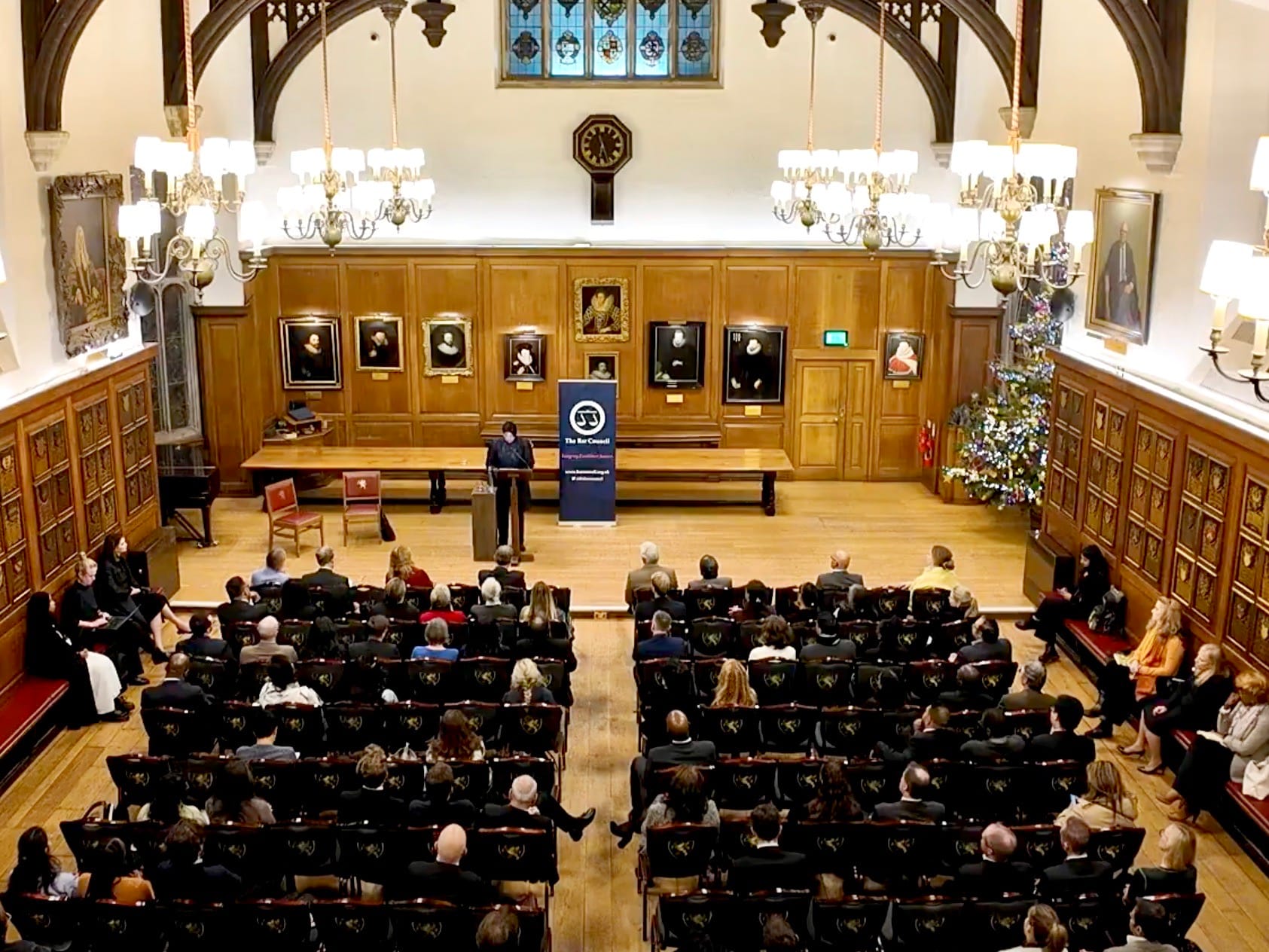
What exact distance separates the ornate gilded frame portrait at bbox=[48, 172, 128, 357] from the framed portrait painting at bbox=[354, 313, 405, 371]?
4.97 m

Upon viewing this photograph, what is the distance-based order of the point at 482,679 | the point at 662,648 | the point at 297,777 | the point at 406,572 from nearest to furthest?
the point at 297,777
the point at 482,679
the point at 662,648
the point at 406,572

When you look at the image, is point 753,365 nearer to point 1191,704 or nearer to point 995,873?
point 1191,704

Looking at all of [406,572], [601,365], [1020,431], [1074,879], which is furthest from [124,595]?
[1020,431]

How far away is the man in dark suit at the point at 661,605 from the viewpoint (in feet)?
35.4

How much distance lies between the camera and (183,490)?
1523cm

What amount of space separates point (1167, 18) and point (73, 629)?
10.2m

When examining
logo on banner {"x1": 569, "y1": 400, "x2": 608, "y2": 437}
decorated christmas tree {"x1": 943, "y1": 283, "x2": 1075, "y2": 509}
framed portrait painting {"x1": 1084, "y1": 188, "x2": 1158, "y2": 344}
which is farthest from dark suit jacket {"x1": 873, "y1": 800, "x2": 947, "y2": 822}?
logo on banner {"x1": 569, "y1": 400, "x2": 608, "y2": 437}

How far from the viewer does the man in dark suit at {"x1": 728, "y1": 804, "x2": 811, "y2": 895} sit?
6.89 m

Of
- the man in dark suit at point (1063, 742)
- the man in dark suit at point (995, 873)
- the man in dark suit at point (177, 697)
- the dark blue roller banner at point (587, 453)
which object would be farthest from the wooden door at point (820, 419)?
the man in dark suit at point (995, 873)

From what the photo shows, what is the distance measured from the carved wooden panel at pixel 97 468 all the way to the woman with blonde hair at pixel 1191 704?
30.2 feet

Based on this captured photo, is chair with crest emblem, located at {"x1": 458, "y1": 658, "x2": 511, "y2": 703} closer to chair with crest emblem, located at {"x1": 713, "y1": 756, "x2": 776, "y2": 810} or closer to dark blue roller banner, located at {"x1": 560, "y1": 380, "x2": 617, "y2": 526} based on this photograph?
chair with crest emblem, located at {"x1": 713, "y1": 756, "x2": 776, "y2": 810}

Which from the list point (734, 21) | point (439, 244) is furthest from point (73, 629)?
point (734, 21)

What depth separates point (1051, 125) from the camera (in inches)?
546

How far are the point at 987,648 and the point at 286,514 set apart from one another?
854 cm
